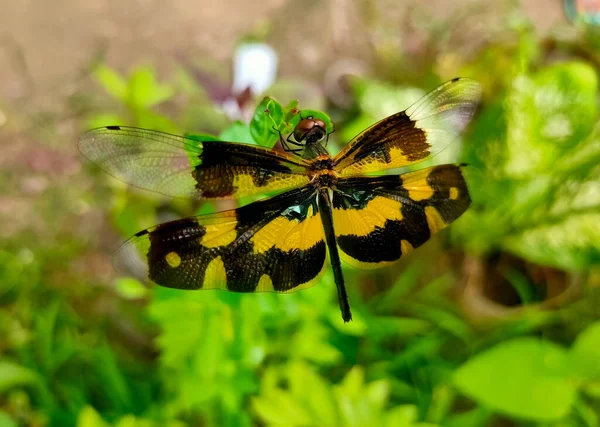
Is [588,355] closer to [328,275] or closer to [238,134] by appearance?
[328,275]

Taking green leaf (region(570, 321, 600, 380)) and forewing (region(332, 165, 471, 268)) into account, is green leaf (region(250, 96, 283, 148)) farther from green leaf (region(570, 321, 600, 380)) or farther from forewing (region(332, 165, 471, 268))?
green leaf (region(570, 321, 600, 380))

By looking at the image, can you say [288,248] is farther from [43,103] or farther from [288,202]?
[43,103]

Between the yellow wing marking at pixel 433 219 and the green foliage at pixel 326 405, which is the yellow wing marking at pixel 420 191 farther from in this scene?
the green foliage at pixel 326 405

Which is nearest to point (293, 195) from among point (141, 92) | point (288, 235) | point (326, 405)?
point (288, 235)

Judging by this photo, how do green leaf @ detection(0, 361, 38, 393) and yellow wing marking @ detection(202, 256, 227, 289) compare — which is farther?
green leaf @ detection(0, 361, 38, 393)

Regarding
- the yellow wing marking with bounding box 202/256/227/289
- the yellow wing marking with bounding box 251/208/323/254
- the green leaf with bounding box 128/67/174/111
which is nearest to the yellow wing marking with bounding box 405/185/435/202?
the yellow wing marking with bounding box 251/208/323/254

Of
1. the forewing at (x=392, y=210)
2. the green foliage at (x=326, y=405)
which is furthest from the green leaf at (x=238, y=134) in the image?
the green foliage at (x=326, y=405)

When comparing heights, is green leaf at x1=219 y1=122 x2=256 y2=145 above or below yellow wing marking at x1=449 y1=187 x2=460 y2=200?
above
